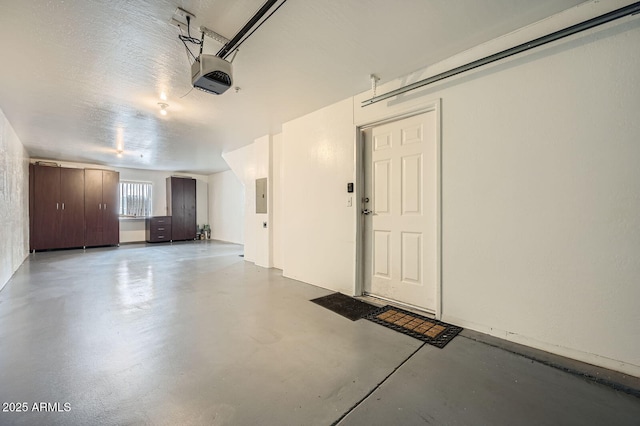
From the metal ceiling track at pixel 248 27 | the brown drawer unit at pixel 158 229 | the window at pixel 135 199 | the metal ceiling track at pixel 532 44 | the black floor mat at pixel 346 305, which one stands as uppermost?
the metal ceiling track at pixel 248 27

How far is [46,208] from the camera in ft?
22.3

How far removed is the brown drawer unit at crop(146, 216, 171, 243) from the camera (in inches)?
337

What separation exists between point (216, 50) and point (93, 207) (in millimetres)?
7765

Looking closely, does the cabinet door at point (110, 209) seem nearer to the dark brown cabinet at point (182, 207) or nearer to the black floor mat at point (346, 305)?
the dark brown cabinet at point (182, 207)

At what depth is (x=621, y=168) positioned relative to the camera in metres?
1.69

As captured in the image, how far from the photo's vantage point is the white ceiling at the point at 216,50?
1840 millimetres

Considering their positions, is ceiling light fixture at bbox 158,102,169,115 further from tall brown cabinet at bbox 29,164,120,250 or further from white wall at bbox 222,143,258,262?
tall brown cabinet at bbox 29,164,120,250

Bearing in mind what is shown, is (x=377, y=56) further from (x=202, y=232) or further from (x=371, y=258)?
(x=202, y=232)

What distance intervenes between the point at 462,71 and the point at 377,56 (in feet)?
2.49

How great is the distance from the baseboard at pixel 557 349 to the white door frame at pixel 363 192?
288 mm

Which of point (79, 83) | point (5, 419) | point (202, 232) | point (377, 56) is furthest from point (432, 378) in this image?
point (202, 232)

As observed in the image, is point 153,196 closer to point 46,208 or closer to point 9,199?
point 46,208

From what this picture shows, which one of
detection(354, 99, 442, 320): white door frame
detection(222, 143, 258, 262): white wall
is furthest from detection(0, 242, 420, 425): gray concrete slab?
detection(222, 143, 258, 262): white wall

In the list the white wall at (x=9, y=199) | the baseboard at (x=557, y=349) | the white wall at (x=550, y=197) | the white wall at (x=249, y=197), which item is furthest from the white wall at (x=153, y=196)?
the baseboard at (x=557, y=349)
